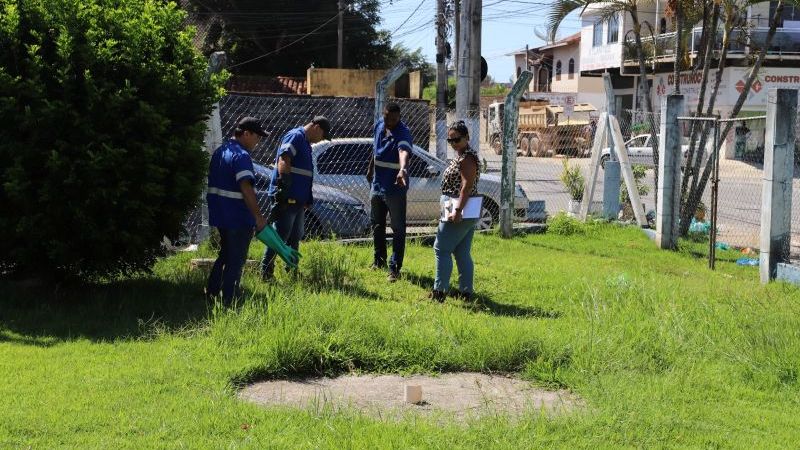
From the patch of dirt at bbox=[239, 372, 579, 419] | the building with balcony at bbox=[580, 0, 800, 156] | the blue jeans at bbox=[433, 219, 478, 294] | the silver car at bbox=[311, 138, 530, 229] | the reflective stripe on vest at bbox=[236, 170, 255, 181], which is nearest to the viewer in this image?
the patch of dirt at bbox=[239, 372, 579, 419]

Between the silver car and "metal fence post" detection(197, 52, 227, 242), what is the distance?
2302mm

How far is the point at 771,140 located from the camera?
915 centimetres

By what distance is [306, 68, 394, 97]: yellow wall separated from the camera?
30234 millimetres

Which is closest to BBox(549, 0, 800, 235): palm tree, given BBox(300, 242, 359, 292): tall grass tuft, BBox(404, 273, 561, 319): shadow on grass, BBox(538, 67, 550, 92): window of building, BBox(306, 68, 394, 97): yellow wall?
BBox(404, 273, 561, 319): shadow on grass

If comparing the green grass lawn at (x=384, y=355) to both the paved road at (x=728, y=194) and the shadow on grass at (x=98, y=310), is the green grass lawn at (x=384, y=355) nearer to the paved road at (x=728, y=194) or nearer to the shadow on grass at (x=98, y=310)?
the shadow on grass at (x=98, y=310)

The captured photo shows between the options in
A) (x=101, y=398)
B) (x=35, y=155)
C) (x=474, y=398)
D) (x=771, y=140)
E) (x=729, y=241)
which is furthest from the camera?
(x=729, y=241)

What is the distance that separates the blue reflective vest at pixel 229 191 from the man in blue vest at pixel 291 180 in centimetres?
92

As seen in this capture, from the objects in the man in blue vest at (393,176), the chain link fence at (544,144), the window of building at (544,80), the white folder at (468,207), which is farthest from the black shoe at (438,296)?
the window of building at (544,80)

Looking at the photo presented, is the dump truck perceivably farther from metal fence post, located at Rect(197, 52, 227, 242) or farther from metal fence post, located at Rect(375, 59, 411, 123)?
metal fence post, located at Rect(197, 52, 227, 242)

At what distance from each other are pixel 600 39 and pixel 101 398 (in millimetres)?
41653

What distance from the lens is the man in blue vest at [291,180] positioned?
312 inches

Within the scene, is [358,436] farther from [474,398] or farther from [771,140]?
[771,140]

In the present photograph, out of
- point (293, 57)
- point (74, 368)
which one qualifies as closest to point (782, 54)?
point (293, 57)

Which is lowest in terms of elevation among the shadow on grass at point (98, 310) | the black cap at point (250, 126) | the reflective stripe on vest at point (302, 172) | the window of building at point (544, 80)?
the shadow on grass at point (98, 310)
